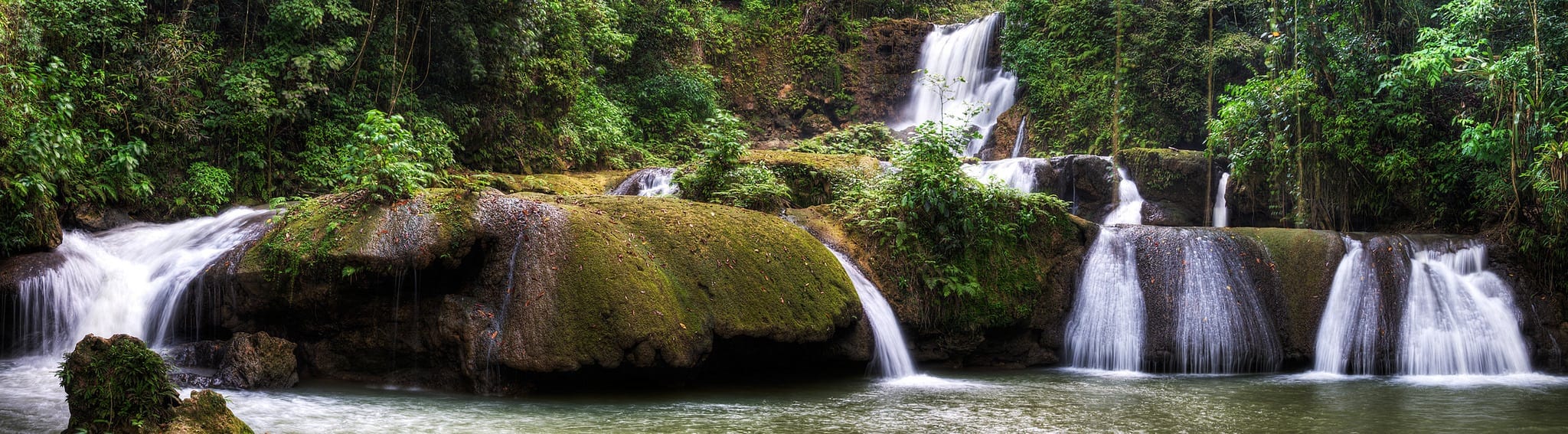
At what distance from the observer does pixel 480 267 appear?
795cm

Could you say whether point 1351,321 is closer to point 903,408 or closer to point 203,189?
point 903,408

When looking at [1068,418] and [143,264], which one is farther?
[143,264]

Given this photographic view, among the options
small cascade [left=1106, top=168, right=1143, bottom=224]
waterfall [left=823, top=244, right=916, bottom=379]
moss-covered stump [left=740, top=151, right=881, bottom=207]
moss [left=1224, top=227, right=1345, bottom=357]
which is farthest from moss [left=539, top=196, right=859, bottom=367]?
small cascade [left=1106, top=168, right=1143, bottom=224]

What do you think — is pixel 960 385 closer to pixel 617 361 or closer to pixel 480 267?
pixel 617 361

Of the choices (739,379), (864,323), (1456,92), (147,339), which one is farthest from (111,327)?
(1456,92)

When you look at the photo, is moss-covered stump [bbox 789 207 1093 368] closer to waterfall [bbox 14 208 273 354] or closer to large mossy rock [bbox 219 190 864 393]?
large mossy rock [bbox 219 190 864 393]

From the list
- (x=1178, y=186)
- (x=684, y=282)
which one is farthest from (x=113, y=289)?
(x=1178, y=186)

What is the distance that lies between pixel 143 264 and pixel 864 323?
7.53 m

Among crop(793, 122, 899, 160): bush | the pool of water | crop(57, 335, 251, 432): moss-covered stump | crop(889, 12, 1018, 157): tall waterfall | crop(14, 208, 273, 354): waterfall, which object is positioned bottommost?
the pool of water

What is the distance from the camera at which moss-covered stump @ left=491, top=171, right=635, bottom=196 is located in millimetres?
13125

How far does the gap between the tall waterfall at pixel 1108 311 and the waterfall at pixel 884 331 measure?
7.36 ft

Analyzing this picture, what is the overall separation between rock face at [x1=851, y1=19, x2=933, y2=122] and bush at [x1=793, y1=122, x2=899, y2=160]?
2.60 metres

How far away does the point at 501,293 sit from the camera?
7.66m

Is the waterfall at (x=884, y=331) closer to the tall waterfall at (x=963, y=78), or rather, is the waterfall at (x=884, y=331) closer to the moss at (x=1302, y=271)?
the moss at (x=1302, y=271)
